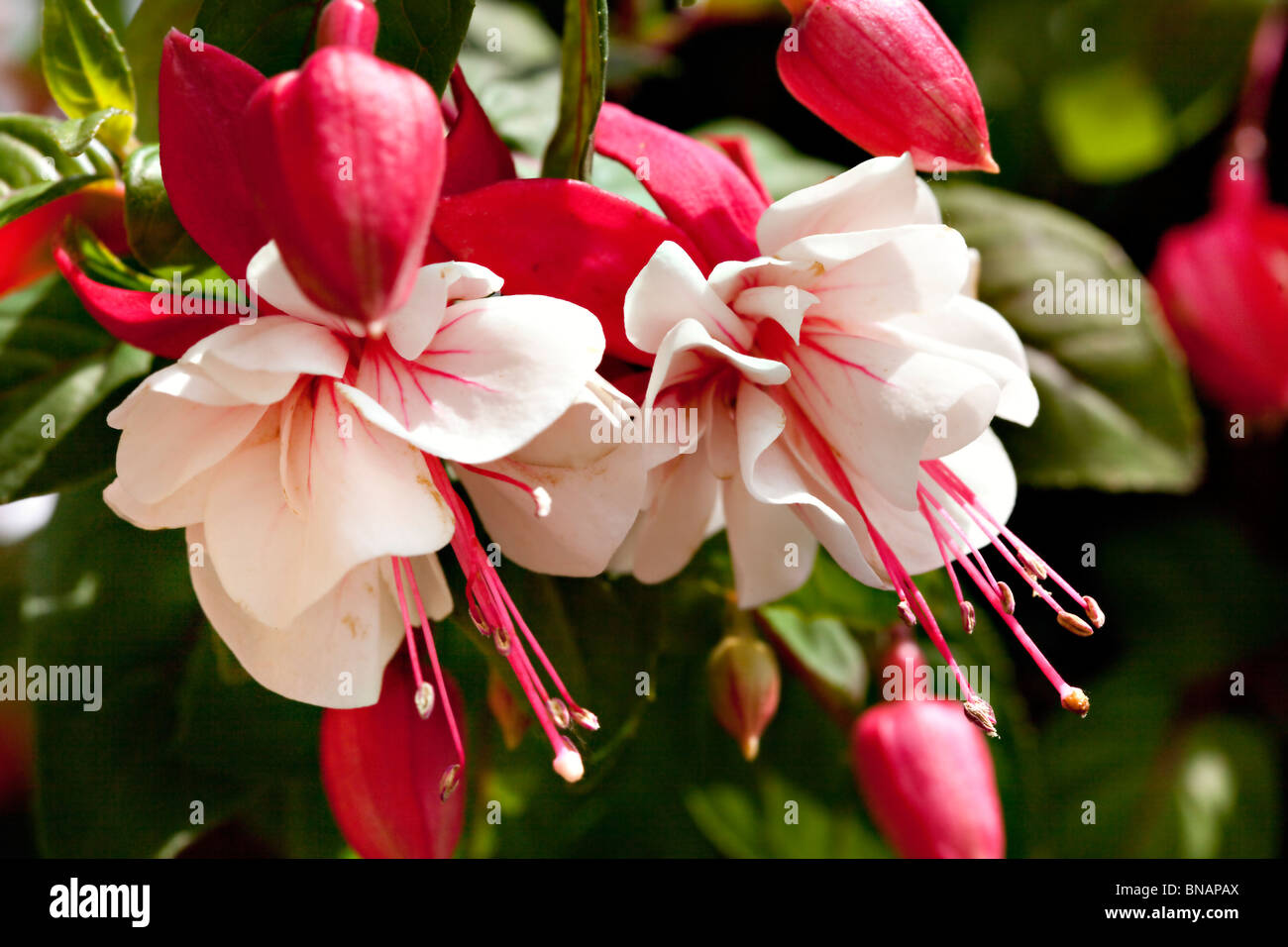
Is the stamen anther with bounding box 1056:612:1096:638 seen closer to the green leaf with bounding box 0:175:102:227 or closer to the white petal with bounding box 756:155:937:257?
the white petal with bounding box 756:155:937:257

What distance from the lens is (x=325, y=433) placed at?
0.46 metres

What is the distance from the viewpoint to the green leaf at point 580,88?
0.49 m

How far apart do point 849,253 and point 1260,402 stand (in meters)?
0.68

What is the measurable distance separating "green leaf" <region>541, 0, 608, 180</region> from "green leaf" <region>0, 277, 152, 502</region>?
25 centimetres

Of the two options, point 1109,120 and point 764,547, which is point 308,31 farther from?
point 1109,120

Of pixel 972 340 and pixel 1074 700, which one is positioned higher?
pixel 972 340

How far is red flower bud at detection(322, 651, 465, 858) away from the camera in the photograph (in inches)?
20.8

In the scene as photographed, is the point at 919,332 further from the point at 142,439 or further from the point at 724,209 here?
the point at 142,439

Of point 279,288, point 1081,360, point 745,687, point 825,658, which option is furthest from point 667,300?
point 1081,360

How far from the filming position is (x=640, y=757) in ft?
2.82

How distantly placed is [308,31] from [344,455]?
209 millimetres

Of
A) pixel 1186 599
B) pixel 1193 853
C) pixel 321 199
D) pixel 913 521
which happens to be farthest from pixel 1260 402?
pixel 321 199

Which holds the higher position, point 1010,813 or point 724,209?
point 724,209

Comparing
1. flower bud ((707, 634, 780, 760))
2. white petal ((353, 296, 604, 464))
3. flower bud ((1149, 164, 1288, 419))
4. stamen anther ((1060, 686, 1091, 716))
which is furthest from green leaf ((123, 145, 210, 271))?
flower bud ((1149, 164, 1288, 419))
